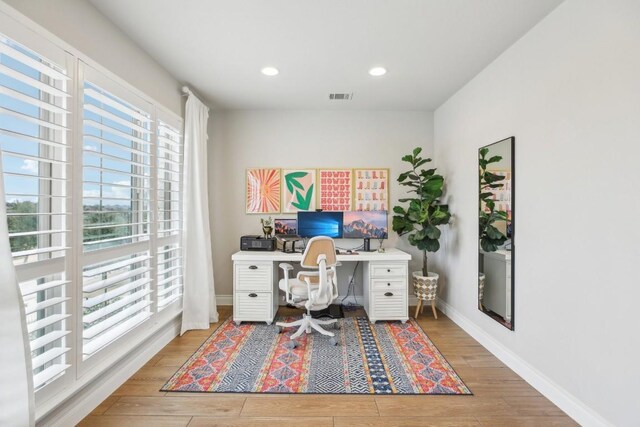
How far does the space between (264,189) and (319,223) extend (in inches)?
34.0

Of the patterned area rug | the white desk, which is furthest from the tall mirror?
the white desk

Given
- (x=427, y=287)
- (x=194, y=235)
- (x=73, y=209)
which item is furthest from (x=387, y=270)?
(x=73, y=209)

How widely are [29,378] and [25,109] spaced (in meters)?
1.32

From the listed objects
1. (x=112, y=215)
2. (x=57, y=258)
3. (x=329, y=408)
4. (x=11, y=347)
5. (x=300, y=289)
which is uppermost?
(x=112, y=215)

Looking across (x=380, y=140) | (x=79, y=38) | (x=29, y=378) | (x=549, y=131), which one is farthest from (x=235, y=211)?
(x=549, y=131)

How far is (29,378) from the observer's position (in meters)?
1.28

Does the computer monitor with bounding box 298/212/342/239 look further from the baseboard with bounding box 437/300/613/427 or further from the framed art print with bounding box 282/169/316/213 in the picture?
the baseboard with bounding box 437/300/613/427

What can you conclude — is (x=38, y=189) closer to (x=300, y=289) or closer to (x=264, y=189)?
(x=300, y=289)

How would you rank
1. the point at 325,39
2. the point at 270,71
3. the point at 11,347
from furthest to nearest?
the point at 270,71 < the point at 325,39 < the point at 11,347

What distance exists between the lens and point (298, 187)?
3.88 m

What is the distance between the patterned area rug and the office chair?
0.64ft

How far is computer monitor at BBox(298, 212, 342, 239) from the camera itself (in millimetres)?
3672

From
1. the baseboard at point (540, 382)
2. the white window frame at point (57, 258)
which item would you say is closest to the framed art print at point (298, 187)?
the baseboard at point (540, 382)

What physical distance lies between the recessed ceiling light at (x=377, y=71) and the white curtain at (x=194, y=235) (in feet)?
6.03
